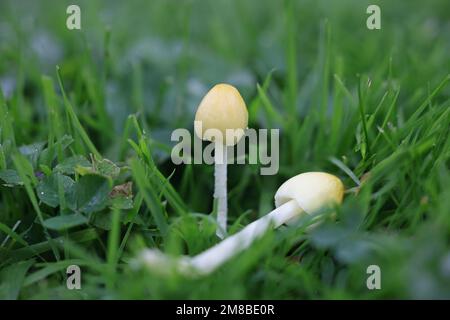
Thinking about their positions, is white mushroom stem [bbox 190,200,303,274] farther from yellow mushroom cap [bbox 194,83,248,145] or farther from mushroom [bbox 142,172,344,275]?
yellow mushroom cap [bbox 194,83,248,145]

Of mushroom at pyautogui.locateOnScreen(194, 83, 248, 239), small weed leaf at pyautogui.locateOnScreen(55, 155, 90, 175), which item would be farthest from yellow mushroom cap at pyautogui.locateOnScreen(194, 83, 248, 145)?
small weed leaf at pyautogui.locateOnScreen(55, 155, 90, 175)

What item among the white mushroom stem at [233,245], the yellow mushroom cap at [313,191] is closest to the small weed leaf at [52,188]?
the white mushroom stem at [233,245]

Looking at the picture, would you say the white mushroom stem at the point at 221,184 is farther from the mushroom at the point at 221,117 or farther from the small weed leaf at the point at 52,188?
the small weed leaf at the point at 52,188

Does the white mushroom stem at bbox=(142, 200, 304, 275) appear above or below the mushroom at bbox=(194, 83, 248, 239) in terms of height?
below

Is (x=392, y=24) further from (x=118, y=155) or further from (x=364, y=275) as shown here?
(x=364, y=275)

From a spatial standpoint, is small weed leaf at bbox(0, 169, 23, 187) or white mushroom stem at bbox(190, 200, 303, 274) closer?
white mushroom stem at bbox(190, 200, 303, 274)

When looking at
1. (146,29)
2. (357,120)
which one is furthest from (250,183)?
(146,29)

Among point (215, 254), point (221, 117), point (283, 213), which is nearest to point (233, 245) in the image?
point (215, 254)
